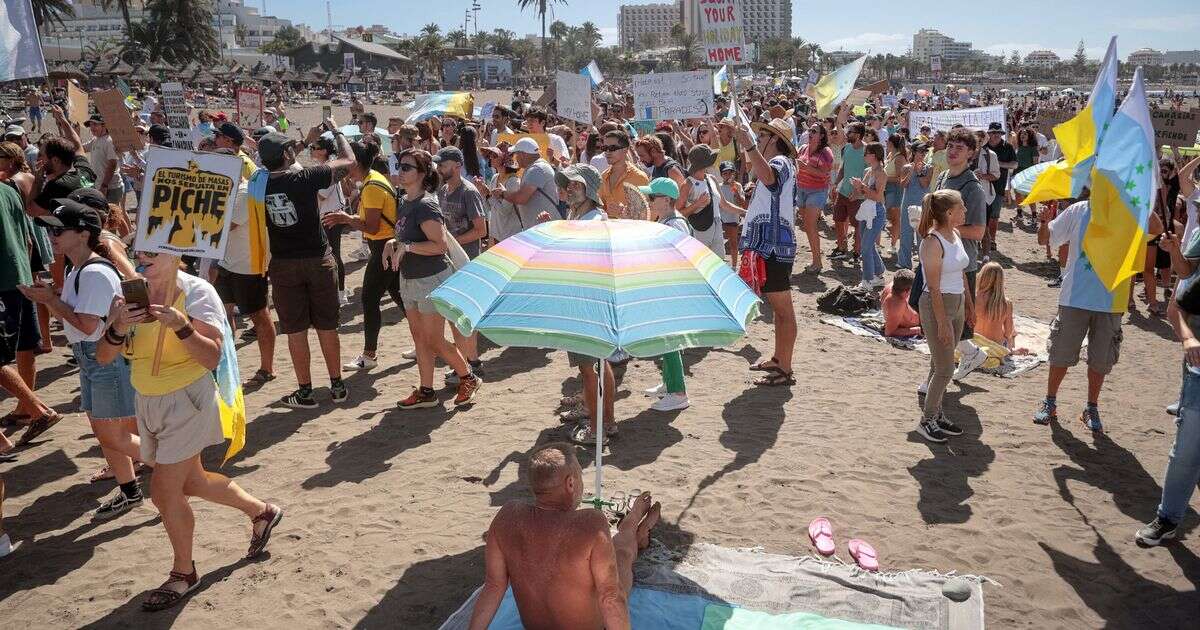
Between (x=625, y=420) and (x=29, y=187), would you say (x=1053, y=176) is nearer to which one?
(x=625, y=420)

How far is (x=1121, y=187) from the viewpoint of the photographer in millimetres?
4336

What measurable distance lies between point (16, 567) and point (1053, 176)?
20.3 feet

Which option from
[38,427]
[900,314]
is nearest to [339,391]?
[38,427]

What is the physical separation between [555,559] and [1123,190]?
11.9ft

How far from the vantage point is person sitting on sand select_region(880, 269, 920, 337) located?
8.06 meters

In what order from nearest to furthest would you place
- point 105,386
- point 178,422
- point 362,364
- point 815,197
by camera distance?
point 178,422 → point 105,386 → point 362,364 → point 815,197

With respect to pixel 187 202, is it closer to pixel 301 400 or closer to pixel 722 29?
pixel 301 400

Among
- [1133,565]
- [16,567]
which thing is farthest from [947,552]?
[16,567]

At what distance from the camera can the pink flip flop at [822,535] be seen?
13.9 feet

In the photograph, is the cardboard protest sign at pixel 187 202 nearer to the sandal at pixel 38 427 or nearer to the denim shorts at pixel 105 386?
the denim shorts at pixel 105 386

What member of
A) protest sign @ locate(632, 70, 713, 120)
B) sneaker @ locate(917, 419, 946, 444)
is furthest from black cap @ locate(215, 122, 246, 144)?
protest sign @ locate(632, 70, 713, 120)

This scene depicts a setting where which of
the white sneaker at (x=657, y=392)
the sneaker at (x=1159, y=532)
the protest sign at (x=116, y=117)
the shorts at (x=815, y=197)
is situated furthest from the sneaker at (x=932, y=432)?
the protest sign at (x=116, y=117)

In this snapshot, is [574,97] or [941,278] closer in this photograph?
[941,278]

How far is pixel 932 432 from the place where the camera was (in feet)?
18.6
